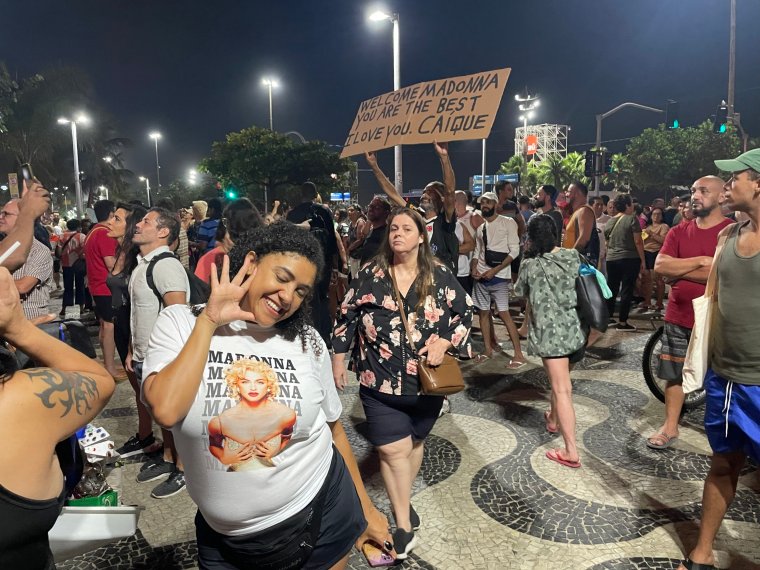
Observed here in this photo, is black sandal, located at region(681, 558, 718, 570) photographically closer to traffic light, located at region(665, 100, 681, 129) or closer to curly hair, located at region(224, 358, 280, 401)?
curly hair, located at region(224, 358, 280, 401)

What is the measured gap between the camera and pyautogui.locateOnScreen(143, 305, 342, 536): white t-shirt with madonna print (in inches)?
67.7

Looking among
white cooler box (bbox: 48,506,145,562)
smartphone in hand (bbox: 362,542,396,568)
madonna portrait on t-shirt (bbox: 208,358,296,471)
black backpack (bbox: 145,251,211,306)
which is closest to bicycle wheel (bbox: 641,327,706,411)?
smartphone in hand (bbox: 362,542,396,568)

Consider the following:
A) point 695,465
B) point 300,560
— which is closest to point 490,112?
point 695,465

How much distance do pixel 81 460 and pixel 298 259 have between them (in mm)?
1000

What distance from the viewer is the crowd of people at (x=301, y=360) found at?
161 cm

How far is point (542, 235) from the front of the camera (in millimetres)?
4516

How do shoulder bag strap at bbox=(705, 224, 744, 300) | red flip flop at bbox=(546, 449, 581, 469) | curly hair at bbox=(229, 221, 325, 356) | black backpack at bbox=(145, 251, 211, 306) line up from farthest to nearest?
red flip flop at bbox=(546, 449, 581, 469) → black backpack at bbox=(145, 251, 211, 306) → shoulder bag strap at bbox=(705, 224, 744, 300) → curly hair at bbox=(229, 221, 325, 356)

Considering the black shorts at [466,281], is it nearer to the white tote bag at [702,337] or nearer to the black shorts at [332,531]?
the white tote bag at [702,337]

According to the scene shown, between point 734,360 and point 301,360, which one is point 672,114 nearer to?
point 734,360

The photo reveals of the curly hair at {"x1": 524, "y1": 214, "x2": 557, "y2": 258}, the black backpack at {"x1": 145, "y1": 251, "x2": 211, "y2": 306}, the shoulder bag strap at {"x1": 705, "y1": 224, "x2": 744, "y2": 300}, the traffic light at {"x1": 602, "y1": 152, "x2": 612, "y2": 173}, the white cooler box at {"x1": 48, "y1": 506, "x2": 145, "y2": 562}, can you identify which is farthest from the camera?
the traffic light at {"x1": 602, "y1": 152, "x2": 612, "y2": 173}

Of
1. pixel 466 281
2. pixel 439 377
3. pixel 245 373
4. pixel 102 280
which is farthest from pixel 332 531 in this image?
pixel 102 280

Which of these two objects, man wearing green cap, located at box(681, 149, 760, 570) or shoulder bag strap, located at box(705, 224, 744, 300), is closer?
man wearing green cap, located at box(681, 149, 760, 570)

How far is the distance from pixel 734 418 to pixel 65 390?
289 cm

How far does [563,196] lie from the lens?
977 cm
